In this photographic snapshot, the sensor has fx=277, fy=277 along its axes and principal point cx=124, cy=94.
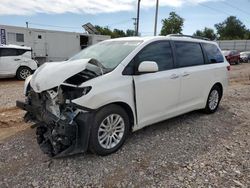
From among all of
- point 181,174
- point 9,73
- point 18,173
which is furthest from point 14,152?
point 9,73

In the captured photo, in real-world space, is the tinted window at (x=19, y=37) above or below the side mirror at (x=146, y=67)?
above

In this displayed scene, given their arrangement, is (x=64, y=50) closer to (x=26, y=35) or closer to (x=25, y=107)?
(x=26, y=35)

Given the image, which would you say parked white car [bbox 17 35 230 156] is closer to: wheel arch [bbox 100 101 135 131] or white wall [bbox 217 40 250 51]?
wheel arch [bbox 100 101 135 131]

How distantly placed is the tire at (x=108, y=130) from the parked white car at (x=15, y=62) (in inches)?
394

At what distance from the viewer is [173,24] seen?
153ft

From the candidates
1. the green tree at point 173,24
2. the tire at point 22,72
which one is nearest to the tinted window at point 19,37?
the tire at point 22,72

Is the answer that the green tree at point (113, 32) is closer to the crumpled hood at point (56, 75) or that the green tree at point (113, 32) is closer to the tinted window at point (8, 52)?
the tinted window at point (8, 52)

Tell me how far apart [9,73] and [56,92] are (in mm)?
9848

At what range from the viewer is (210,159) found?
3.90 m

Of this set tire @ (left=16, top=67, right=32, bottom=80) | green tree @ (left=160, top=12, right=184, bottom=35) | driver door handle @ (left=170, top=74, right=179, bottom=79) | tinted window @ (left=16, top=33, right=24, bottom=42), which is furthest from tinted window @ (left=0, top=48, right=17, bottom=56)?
green tree @ (left=160, top=12, right=184, bottom=35)

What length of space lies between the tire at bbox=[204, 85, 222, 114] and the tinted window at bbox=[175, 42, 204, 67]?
0.82m

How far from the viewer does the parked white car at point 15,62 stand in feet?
40.7

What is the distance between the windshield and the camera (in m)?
4.18

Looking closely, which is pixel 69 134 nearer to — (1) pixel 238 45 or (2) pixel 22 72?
(2) pixel 22 72
